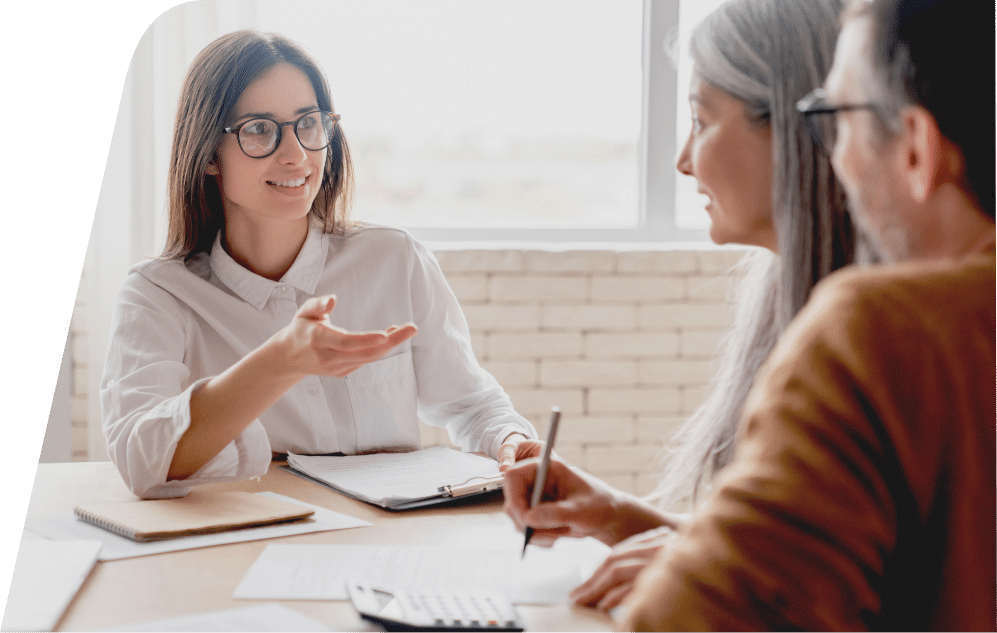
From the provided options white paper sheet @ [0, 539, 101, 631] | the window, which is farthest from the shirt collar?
the window

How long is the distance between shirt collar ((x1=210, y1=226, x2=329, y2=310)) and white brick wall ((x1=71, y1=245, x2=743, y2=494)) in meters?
0.73

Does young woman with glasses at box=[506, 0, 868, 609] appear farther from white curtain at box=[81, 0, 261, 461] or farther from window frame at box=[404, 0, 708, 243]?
white curtain at box=[81, 0, 261, 461]

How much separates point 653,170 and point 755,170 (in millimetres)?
1485

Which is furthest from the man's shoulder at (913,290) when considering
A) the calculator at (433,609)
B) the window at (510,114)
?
the window at (510,114)

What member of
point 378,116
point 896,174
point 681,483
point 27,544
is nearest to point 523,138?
point 378,116

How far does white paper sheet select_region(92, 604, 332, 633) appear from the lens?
2.16 ft

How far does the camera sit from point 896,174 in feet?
1.51

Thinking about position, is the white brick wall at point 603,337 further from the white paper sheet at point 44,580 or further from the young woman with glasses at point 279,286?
the white paper sheet at point 44,580

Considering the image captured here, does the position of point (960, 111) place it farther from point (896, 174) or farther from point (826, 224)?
point (826, 224)

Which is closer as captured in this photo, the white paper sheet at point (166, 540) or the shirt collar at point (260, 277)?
the white paper sheet at point (166, 540)

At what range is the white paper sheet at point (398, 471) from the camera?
1.06 meters

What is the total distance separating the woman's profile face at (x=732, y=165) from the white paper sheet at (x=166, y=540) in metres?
0.54

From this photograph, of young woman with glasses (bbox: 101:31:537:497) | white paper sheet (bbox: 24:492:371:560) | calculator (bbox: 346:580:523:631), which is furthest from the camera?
young woman with glasses (bbox: 101:31:537:497)

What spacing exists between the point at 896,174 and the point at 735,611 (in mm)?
248
